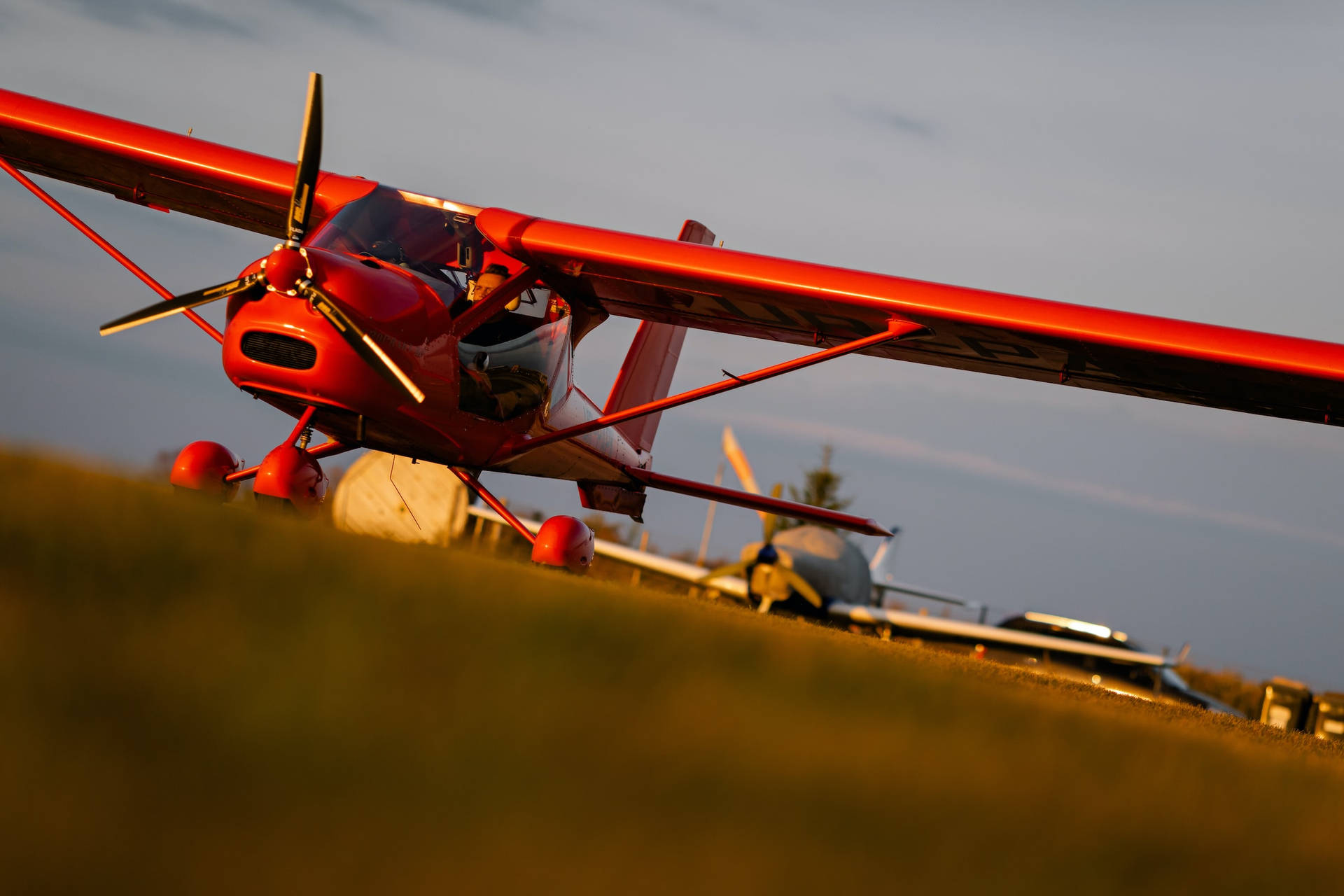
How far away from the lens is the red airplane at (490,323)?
686cm

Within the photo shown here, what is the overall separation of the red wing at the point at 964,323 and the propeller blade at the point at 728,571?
11000 millimetres

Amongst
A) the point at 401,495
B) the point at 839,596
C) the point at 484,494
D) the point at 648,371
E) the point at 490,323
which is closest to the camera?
the point at 490,323

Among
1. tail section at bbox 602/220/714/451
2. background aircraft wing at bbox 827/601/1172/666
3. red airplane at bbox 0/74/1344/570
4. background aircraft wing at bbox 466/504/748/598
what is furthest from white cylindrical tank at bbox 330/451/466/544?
background aircraft wing at bbox 827/601/1172/666

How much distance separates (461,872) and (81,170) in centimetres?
1250

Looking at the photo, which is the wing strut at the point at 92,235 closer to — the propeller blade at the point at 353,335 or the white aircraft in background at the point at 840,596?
the propeller blade at the point at 353,335

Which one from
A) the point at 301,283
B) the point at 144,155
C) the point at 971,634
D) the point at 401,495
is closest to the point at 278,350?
the point at 301,283

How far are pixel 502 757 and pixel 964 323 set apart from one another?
26.9 feet

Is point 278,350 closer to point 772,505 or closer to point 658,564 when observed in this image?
point 772,505

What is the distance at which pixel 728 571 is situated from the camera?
21266mm

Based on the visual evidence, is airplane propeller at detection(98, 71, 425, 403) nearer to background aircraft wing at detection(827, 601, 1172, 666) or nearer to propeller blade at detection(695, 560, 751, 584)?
propeller blade at detection(695, 560, 751, 584)

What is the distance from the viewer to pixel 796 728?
0.95m

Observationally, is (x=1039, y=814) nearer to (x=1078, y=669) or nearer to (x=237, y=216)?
(x=237, y=216)

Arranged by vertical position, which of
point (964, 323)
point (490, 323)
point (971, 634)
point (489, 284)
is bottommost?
point (971, 634)

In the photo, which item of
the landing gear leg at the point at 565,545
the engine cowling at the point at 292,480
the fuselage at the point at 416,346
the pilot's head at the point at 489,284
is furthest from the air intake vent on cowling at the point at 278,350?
the landing gear leg at the point at 565,545
